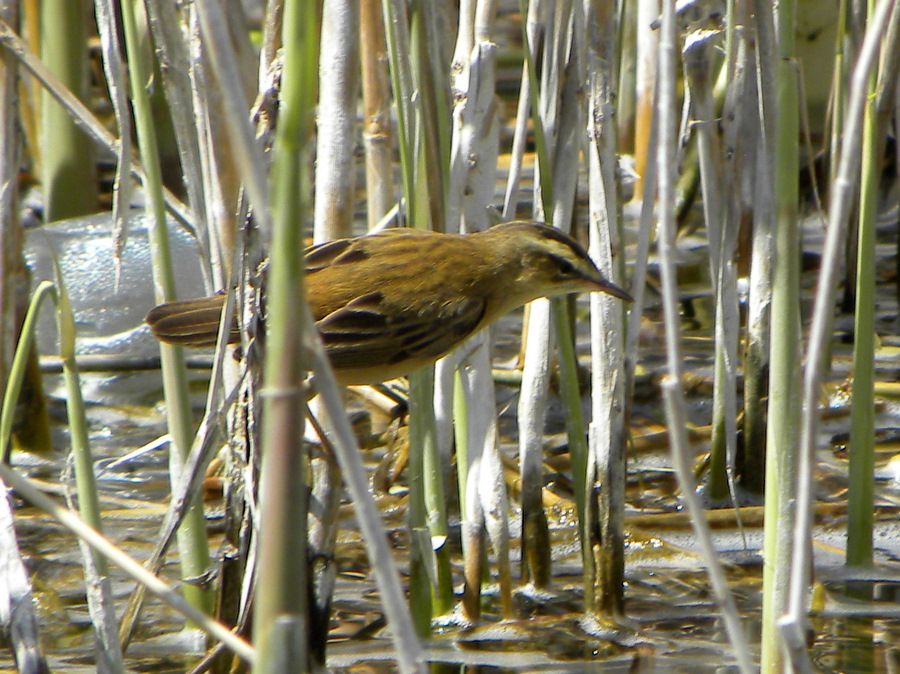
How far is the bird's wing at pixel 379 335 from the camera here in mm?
2881

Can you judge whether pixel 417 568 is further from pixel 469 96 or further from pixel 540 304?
pixel 469 96

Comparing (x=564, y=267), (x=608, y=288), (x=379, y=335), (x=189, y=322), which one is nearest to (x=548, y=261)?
(x=564, y=267)

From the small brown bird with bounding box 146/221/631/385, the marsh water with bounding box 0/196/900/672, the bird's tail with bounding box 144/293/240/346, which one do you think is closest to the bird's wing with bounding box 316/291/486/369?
the small brown bird with bounding box 146/221/631/385

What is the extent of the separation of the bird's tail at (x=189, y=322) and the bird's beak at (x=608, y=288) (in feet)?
2.48

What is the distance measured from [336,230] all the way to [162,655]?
3.22 feet

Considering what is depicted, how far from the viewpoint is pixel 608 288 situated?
2.91 meters

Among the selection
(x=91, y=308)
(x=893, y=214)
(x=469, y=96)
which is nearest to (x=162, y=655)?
(x=469, y=96)

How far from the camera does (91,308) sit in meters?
4.80

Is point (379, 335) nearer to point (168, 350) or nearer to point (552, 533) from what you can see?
point (168, 350)

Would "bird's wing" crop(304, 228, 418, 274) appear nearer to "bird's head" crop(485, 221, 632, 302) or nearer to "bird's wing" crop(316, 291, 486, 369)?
"bird's wing" crop(316, 291, 486, 369)

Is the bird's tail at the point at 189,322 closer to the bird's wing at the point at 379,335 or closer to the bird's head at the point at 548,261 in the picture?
the bird's wing at the point at 379,335

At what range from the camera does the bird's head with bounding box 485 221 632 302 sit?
2.95 m

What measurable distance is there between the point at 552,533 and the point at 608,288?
0.97 meters

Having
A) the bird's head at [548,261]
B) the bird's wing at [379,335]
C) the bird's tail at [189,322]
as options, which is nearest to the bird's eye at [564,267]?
the bird's head at [548,261]
